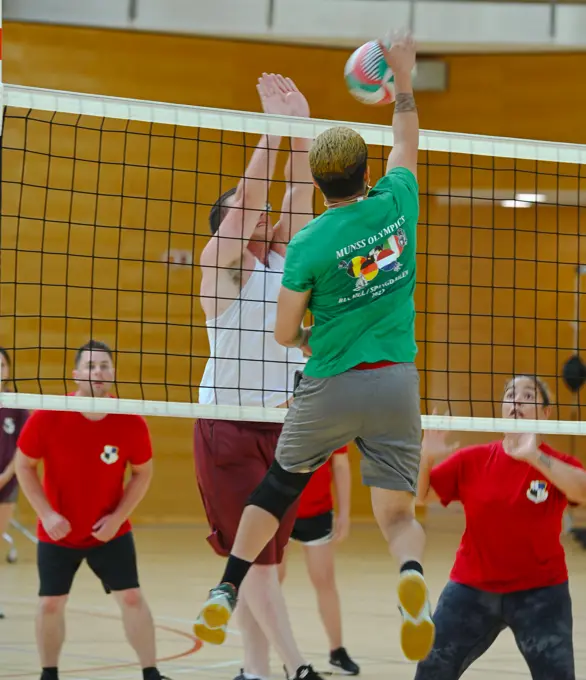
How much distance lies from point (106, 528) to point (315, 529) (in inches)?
62.6

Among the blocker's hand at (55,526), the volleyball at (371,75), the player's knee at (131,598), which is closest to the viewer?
the volleyball at (371,75)

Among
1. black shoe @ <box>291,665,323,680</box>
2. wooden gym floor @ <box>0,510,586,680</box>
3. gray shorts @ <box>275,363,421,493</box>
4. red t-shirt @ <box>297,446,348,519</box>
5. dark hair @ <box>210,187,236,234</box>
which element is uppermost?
dark hair @ <box>210,187,236,234</box>

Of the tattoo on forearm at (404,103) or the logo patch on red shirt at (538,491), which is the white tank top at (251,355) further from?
the tattoo on forearm at (404,103)

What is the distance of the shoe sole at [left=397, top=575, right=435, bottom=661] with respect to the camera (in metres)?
3.50

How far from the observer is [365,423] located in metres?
3.68

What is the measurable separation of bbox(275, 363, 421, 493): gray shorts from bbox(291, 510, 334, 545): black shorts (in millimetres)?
2926

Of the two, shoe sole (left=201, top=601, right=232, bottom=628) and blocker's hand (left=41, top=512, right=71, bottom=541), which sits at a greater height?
blocker's hand (left=41, top=512, right=71, bottom=541)

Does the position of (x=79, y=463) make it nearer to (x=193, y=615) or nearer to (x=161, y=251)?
(x=193, y=615)

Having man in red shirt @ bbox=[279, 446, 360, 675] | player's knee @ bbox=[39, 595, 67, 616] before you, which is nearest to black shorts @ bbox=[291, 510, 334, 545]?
man in red shirt @ bbox=[279, 446, 360, 675]

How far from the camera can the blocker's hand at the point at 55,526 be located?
542cm

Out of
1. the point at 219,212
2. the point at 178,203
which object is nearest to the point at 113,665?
the point at 219,212

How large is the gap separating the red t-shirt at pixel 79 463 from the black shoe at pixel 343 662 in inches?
61.7

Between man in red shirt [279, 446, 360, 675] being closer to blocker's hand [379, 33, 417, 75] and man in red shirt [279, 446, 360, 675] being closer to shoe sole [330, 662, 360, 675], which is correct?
shoe sole [330, 662, 360, 675]

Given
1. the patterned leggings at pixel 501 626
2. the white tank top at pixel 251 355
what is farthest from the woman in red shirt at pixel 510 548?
the white tank top at pixel 251 355
